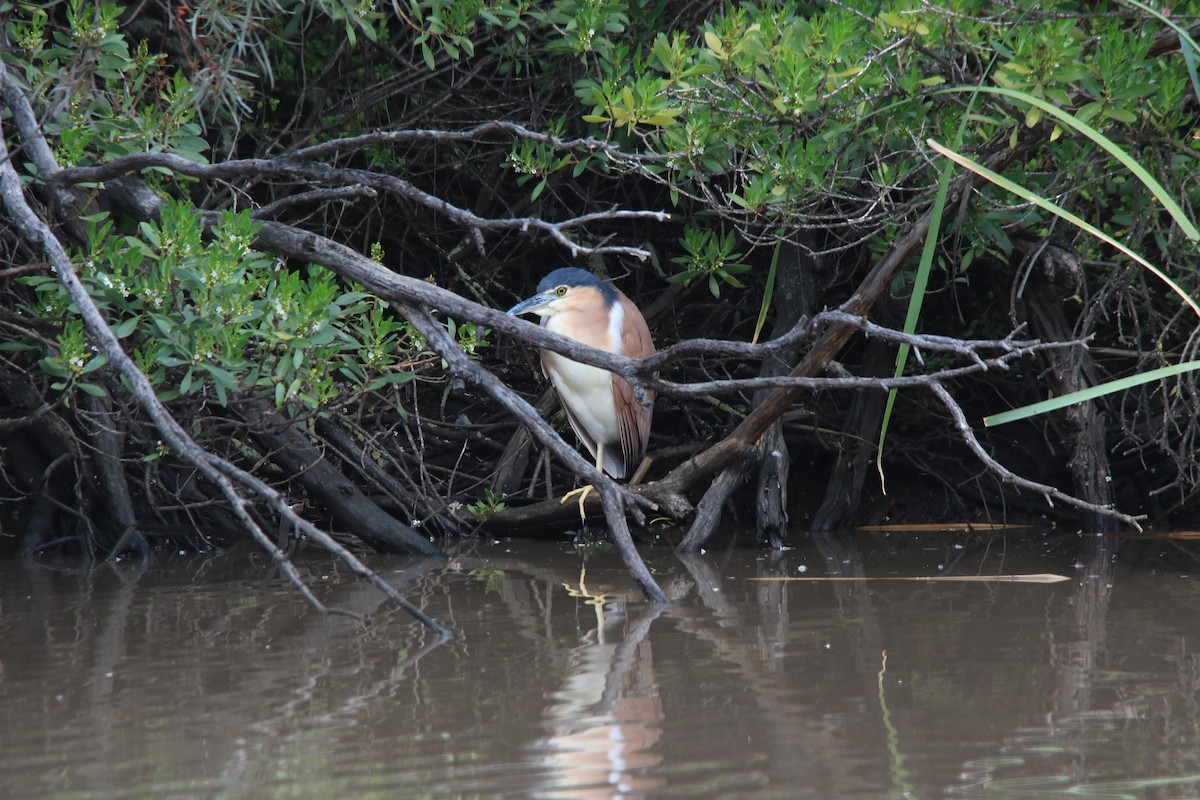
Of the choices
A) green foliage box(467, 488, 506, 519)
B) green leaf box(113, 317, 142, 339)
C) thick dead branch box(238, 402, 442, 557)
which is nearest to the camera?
green leaf box(113, 317, 142, 339)

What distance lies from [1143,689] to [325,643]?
1902mm

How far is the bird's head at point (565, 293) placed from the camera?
191 inches

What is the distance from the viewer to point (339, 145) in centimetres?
331

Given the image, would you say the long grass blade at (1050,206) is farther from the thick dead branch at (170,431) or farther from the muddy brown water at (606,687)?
the thick dead branch at (170,431)

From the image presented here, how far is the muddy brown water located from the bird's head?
1345mm

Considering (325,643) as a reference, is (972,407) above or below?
above

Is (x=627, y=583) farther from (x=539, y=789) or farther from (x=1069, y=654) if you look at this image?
(x=539, y=789)

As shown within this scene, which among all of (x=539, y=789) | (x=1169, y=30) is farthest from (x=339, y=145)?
(x=1169, y=30)

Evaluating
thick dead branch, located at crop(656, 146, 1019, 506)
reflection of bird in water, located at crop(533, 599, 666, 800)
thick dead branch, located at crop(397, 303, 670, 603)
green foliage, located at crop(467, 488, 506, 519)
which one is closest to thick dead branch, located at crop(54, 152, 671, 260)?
thick dead branch, located at crop(397, 303, 670, 603)

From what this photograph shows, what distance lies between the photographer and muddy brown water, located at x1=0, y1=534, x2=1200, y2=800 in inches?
74.6

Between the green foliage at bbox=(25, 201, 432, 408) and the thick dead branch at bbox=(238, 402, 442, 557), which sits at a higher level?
the green foliage at bbox=(25, 201, 432, 408)

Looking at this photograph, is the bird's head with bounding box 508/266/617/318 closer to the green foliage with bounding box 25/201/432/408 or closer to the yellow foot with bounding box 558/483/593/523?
the yellow foot with bounding box 558/483/593/523

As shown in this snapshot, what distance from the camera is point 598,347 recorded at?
185 inches

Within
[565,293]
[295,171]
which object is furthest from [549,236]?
[295,171]
